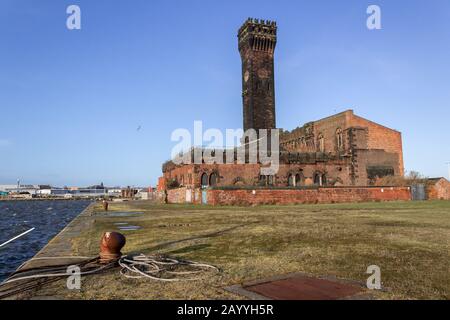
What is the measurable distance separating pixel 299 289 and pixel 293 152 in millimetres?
37810

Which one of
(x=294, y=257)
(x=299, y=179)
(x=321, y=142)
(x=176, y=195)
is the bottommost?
(x=294, y=257)

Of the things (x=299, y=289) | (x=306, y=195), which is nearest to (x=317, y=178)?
(x=306, y=195)

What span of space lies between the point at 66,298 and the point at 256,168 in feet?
116

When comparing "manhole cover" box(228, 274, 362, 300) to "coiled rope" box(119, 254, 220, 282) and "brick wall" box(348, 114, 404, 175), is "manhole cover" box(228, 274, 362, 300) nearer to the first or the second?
"coiled rope" box(119, 254, 220, 282)

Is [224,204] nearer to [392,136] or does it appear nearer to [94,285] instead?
[94,285]

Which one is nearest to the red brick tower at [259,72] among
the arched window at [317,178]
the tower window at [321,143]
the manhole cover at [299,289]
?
the tower window at [321,143]

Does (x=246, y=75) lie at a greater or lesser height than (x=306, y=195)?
greater

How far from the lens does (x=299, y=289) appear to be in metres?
4.45

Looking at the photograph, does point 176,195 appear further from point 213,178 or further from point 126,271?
point 126,271

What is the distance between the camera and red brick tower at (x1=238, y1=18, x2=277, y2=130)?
44.5m

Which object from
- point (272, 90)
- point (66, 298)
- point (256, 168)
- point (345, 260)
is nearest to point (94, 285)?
point (66, 298)

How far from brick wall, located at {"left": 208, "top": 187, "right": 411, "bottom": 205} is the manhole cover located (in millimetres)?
23671

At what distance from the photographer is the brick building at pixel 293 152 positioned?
1521 inches

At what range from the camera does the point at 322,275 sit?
5.17m
